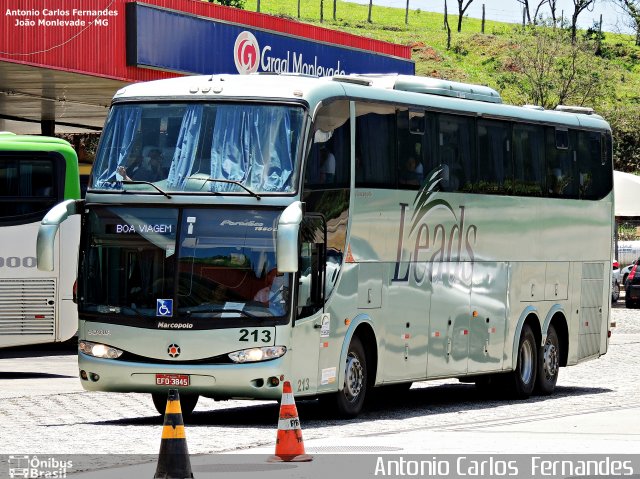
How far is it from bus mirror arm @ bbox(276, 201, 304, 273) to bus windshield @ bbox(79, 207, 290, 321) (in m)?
0.67

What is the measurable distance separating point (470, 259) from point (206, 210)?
16.4ft

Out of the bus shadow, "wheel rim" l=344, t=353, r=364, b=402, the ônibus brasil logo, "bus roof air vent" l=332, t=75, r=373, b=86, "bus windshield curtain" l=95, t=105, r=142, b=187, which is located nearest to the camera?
"bus windshield curtain" l=95, t=105, r=142, b=187

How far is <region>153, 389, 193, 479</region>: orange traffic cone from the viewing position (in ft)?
35.5

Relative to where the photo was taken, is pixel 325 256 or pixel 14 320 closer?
pixel 325 256

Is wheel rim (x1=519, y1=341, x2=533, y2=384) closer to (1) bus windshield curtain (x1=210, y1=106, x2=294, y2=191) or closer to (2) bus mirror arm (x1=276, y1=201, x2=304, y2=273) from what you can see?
(1) bus windshield curtain (x1=210, y1=106, x2=294, y2=191)

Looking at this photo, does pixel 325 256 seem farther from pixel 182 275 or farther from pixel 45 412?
pixel 45 412

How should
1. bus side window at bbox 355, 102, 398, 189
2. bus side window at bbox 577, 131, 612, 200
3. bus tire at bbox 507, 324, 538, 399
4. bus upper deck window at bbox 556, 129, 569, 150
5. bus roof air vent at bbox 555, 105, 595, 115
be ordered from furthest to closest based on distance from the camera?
bus roof air vent at bbox 555, 105, 595, 115 < bus side window at bbox 577, 131, 612, 200 < bus upper deck window at bbox 556, 129, 569, 150 < bus tire at bbox 507, 324, 538, 399 < bus side window at bbox 355, 102, 398, 189

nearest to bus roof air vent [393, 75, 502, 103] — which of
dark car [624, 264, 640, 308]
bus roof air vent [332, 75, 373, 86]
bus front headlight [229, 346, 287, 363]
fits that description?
bus roof air vent [332, 75, 373, 86]

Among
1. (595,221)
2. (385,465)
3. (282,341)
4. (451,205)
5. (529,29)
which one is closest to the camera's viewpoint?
(385,465)

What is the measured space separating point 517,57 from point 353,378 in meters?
58.4

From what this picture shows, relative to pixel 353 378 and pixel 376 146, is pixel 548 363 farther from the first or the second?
pixel 376 146

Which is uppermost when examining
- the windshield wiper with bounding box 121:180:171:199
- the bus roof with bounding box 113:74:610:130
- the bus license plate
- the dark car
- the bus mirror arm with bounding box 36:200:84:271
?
the bus roof with bounding box 113:74:610:130

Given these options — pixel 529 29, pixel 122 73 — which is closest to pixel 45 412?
pixel 122 73

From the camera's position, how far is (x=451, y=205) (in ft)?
63.0
